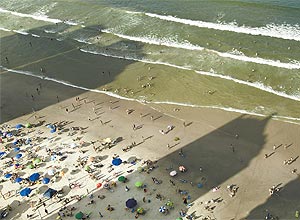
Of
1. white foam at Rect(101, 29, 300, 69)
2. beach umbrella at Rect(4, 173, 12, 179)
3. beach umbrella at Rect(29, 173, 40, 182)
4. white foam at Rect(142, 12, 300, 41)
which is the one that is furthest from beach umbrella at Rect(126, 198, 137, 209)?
white foam at Rect(142, 12, 300, 41)

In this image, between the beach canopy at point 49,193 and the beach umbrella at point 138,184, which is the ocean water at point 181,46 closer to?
the beach umbrella at point 138,184

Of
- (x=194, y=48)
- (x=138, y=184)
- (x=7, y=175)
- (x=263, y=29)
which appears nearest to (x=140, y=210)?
(x=138, y=184)

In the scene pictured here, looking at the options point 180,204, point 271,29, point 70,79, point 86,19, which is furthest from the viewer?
point 86,19

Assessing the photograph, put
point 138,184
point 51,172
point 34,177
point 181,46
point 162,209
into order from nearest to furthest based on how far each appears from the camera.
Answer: point 162,209, point 138,184, point 34,177, point 51,172, point 181,46

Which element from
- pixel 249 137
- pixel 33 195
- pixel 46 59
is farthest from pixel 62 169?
pixel 46 59

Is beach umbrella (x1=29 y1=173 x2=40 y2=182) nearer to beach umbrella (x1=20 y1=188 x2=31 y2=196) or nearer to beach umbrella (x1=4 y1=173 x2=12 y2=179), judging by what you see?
beach umbrella (x1=20 y1=188 x2=31 y2=196)

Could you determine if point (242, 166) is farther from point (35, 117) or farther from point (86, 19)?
point (86, 19)

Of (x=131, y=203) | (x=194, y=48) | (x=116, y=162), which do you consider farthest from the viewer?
(x=194, y=48)

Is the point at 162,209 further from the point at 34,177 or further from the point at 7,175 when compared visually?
the point at 7,175
